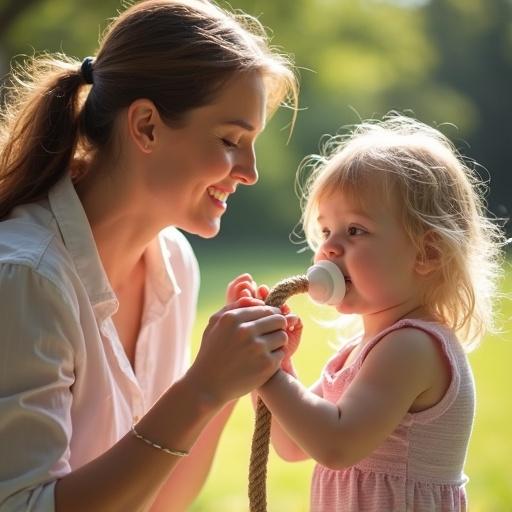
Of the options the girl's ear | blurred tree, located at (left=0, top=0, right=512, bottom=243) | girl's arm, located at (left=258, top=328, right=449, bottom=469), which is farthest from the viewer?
blurred tree, located at (left=0, top=0, right=512, bottom=243)

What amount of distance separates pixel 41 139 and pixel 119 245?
23 centimetres

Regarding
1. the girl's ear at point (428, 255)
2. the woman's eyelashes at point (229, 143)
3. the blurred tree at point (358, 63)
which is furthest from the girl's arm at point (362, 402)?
the blurred tree at point (358, 63)

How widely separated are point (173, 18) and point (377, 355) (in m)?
0.65

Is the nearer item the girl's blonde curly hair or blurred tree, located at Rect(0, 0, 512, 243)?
the girl's blonde curly hair

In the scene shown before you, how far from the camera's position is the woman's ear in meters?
1.41

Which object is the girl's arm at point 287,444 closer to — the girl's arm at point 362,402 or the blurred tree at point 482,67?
the girl's arm at point 362,402

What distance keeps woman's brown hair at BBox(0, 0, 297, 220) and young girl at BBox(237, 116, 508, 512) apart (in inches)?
9.8

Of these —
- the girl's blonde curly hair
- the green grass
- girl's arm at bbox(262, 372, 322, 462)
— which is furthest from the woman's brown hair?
the green grass

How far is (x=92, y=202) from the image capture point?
1488 millimetres

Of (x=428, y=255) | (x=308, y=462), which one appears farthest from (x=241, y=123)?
(x=308, y=462)

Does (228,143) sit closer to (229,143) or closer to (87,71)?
(229,143)

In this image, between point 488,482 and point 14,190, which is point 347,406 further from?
point 488,482

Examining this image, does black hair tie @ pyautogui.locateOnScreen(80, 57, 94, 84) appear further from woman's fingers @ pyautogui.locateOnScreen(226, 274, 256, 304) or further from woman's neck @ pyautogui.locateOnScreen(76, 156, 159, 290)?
woman's fingers @ pyautogui.locateOnScreen(226, 274, 256, 304)

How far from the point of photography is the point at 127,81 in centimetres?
143
